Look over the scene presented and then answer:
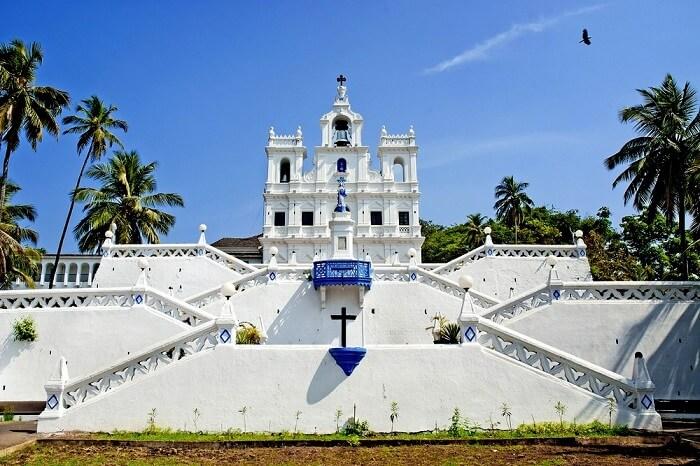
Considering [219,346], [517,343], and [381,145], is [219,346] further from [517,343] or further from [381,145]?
[381,145]

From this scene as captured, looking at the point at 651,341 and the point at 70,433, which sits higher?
the point at 651,341

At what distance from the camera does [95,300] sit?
19.2m

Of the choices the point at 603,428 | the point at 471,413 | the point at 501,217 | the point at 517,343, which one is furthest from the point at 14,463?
the point at 501,217

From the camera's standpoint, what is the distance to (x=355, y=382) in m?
13.4

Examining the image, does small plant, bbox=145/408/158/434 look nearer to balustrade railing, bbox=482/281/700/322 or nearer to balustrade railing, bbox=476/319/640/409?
balustrade railing, bbox=476/319/640/409

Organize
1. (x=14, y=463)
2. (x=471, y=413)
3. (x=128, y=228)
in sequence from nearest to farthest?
(x=14, y=463), (x=471, y=413), (x=128, y=228)

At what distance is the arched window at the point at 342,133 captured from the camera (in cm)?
4694

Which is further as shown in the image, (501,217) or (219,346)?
(501,217)

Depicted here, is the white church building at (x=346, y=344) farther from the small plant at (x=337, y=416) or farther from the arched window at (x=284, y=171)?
the arched window at (x=284, y=171)

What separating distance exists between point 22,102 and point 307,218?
72.4 feet

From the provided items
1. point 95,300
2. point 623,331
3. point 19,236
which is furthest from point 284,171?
point 623,331

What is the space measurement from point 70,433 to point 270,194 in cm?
3315

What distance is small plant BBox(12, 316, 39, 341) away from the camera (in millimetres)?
18484

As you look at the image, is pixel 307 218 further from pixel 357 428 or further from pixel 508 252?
pixel 357 428
